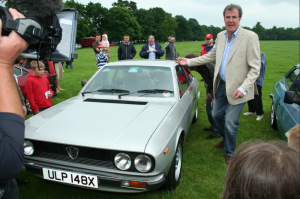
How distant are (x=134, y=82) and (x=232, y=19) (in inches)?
67.4

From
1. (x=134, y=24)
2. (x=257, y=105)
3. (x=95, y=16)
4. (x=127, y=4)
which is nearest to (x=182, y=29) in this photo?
(x=127, y=4)

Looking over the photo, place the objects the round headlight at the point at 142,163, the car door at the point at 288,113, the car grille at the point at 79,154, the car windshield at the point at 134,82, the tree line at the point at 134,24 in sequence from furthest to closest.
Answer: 1. the tree line at the point at 134,24
2. the car windshield at the point at 134,82
3. the car door at the point at 288,113
4. the car grille at the point at 79,154
5. the round headlight at the point at 142,163

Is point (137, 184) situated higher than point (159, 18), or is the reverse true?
point (159, 18)

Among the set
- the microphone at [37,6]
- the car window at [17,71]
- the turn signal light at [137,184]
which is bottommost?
the turn signal light at [137,184]

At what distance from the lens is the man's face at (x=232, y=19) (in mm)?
2969

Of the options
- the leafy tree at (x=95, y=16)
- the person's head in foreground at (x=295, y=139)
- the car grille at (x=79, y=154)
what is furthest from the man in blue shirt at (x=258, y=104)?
the leafy tree at (x=95, y=16)

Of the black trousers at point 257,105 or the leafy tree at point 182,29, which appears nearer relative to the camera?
the black trousers at point 257,105

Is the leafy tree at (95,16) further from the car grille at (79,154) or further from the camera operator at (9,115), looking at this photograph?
the camera operator at (9,115)

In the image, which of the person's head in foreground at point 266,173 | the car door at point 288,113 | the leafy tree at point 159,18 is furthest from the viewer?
the leafy tree at point 159,18

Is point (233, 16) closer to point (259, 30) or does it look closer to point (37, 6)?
point (37, 6)

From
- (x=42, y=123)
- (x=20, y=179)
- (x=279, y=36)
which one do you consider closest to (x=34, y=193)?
(x=20, y=179)

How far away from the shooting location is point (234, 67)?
120 inches

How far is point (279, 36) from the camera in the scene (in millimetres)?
102250

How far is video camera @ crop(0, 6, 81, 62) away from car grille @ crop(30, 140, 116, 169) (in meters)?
0.97
